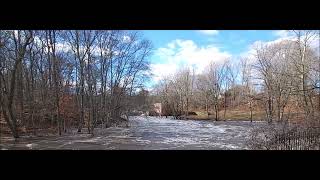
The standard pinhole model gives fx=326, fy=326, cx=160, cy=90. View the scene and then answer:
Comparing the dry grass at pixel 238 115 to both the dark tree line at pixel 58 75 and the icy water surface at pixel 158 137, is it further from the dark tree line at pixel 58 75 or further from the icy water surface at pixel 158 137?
the dark tree line at pixel 58 75

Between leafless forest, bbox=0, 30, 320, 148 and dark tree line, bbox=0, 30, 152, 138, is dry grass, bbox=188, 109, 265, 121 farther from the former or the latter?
dark tree line, bbox=0, 30, 152, 138

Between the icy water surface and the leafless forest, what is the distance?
1.25ft

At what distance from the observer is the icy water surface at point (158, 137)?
6.55 m

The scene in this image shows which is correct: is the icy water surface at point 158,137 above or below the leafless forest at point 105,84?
below

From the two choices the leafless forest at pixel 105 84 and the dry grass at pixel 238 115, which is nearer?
the leafless forest at pixel 105 84

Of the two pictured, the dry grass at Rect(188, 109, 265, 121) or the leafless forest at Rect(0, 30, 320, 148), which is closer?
the leafless forest at Rect(0, 30, 320, 148)

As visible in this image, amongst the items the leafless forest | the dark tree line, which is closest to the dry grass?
the leafless forest

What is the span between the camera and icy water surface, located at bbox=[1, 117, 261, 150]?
Answer: 6547 mm

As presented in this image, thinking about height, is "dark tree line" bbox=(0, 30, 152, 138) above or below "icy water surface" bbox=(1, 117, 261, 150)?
above

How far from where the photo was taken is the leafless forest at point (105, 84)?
7.82m

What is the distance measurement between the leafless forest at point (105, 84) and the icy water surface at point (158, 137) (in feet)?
1.25

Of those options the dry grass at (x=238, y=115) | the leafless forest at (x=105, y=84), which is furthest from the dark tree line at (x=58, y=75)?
the dry grass at (x=238, y=115)
